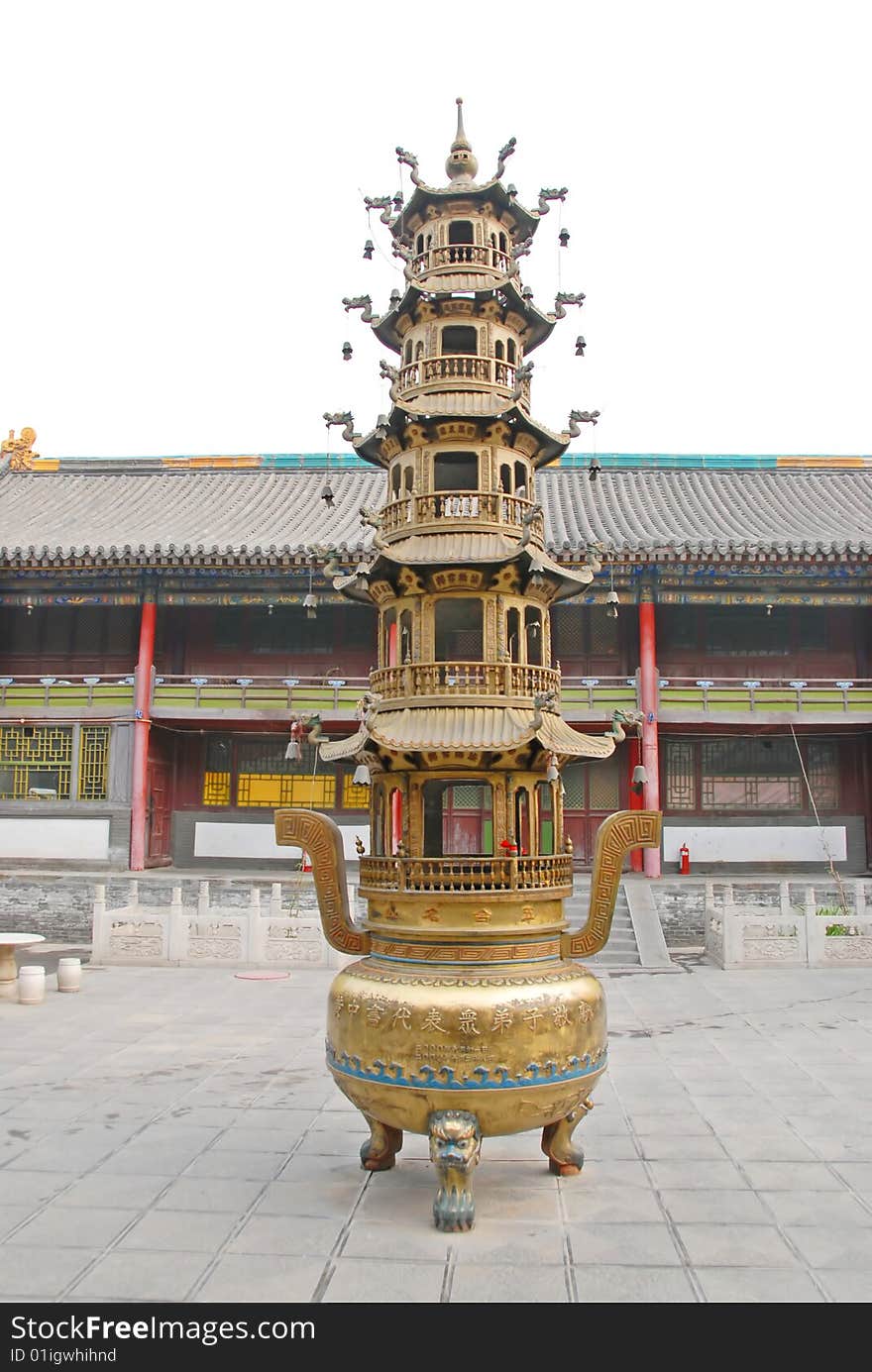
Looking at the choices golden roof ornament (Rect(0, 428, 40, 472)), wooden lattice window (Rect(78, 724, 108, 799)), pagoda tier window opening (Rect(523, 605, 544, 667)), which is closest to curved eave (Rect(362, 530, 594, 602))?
pagoda tier window opening (Rect(523, 605, 544, 667))

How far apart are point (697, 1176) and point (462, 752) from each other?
3.34 meters

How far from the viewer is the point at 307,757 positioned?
77.2ft

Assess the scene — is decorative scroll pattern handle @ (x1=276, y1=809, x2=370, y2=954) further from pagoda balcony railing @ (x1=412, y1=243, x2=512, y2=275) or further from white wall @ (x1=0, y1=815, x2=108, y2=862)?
white wall @ (x1=0, y1=815, x2=108, y2=862)

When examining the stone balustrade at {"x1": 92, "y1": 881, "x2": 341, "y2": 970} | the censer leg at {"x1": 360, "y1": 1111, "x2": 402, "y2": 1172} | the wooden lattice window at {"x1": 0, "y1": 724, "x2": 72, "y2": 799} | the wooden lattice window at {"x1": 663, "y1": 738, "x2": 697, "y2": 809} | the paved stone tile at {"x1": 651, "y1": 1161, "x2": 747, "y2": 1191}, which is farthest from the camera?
the wooden lattice window at {"x1": 663, "y1": 738, "x2": 697, "y2": 809}

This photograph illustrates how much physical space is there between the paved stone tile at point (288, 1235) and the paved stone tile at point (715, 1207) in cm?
210

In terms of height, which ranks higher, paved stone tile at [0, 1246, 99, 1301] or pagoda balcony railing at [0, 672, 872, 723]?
pagoda balcony railing at [0, 672, 872, 723]

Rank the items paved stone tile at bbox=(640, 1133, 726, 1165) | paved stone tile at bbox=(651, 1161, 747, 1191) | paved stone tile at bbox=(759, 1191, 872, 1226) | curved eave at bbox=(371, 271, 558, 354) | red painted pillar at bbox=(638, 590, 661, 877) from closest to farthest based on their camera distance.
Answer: paved stone tile at bbox=(759, 1191, 872, 1226) < paved stone tile at bbox=(651, 1161, 747, 1191) < paved stone tile at bbox=(640, 1133, 726, 1165) < curved eave at bbox=(371, 271, 558, 354) < red painted pillar at bbox=(638, 590, 661, 877)

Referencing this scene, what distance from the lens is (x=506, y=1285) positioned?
5145 millimetres

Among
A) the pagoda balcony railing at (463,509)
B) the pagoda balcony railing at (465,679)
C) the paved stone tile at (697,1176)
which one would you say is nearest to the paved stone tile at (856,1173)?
the paved stone tile at (697,1176)

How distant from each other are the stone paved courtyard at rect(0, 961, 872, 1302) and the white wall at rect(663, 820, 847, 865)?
1074cm

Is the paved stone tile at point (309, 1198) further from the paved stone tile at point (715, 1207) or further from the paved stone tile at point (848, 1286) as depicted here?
the paved stone tile at point (848, 1286)

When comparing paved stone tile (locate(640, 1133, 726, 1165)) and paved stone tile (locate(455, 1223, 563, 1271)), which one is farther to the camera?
paved stone tile (locate(640, 1133, 726, 1165))

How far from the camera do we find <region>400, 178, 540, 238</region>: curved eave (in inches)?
327

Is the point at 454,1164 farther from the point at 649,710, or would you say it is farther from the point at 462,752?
the point at 649,710
